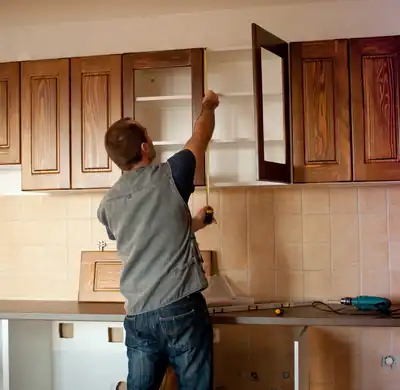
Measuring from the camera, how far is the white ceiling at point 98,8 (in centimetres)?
255

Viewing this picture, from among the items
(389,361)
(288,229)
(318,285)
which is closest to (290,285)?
(318,285)

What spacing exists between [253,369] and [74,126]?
142 cm

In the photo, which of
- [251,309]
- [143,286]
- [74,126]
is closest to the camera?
[143,286]

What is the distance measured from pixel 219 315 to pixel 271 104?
3.22ft

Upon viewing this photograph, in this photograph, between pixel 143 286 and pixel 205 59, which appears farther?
pixel 205 59

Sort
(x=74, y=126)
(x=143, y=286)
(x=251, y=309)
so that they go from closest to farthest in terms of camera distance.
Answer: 1. (x=143, y=286)
2. (x=251, y=309)
3. (x=74, y=126)

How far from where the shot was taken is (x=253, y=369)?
8.50ft

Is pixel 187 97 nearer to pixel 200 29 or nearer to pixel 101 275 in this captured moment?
pixel 200 29

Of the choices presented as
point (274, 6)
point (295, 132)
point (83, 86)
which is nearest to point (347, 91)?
point (295, 132)

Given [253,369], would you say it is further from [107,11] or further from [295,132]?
[107,11]

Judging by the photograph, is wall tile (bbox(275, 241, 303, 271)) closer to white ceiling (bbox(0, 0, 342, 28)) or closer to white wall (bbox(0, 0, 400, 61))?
white wall (bbox(0, 0, 400, 61))

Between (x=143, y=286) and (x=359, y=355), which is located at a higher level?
(x=143, y=286)

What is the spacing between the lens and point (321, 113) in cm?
235

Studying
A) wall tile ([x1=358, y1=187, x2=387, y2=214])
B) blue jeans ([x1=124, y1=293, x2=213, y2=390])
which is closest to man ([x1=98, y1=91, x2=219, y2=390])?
blue jeans ([x1=124, y1=293, x2=213, y2=390])
